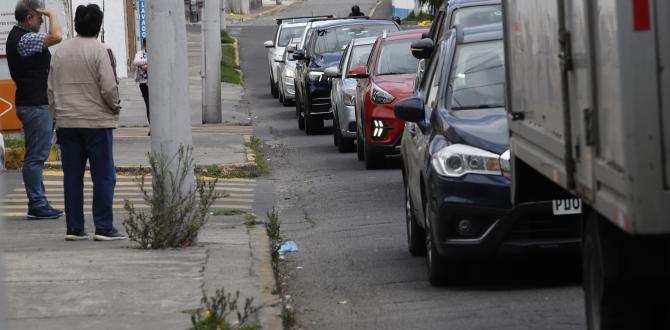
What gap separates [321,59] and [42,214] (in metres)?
12.1

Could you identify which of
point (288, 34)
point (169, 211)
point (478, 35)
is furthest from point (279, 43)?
point (478, 35)

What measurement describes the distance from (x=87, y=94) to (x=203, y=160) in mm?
8257

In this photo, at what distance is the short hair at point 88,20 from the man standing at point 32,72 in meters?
1.30

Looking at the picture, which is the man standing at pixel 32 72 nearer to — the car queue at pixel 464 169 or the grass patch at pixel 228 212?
the grass patch at pixel 228 212

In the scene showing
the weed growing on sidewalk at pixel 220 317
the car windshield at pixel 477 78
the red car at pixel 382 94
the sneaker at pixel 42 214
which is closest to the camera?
the weed growing on sidewalk at pixel 220 317

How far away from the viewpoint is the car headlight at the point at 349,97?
20109mm

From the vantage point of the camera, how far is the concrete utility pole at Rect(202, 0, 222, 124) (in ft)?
89.7

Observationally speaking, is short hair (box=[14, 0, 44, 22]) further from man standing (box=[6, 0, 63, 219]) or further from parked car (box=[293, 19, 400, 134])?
parked car (box=[293, 19, 400, 134])

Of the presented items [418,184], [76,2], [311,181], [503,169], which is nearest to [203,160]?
[311,181]

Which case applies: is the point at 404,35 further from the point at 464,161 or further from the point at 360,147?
the point at 464,161

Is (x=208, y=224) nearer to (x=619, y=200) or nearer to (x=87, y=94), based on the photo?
(x=87, y=94)

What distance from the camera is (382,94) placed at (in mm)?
17828

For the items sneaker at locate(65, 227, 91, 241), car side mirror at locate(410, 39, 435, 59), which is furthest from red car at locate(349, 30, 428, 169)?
sneaker at locate(65, 227, 91, 241)

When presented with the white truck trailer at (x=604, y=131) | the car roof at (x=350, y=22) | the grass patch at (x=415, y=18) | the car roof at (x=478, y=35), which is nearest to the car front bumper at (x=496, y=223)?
the white truck trailer at (x=604, y=131)
